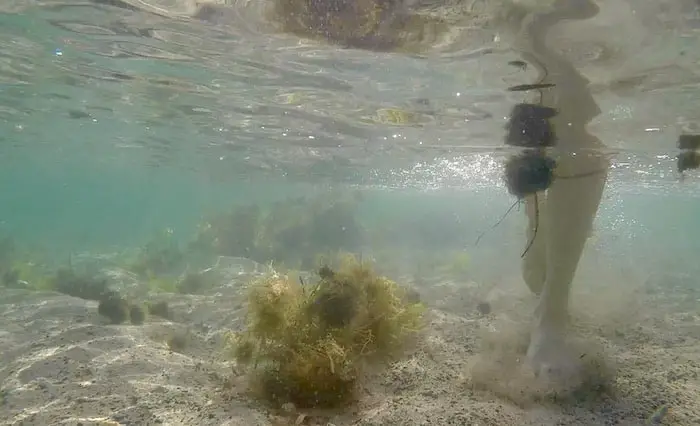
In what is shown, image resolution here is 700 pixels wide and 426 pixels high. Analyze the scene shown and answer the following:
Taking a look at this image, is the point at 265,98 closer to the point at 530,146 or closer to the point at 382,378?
the point at 530,146

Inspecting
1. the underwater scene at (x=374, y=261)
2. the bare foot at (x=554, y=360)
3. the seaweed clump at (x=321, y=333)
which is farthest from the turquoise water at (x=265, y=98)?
the seaweed clump at (x=321, y=333)

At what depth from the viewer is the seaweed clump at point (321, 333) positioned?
18.7 ft

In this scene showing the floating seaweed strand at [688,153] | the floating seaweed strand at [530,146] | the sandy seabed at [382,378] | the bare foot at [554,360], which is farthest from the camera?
the floating seaweed strand at [688,153]

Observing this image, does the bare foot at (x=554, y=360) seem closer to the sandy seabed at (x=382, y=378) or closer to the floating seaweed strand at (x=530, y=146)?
the sandy seabed at (x=382, y=378)

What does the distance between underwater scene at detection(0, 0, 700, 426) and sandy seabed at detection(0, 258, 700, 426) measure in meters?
0.05

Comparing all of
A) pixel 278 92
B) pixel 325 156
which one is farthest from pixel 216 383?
pixel 325 156

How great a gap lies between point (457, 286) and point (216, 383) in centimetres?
1277

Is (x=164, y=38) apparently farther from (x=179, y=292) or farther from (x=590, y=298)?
(x=590, y=298)

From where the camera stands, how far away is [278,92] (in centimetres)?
1450

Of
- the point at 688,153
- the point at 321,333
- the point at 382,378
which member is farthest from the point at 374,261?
the point at 688,153

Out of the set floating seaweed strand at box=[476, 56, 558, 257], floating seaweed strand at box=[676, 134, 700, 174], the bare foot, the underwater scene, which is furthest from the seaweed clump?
floating seaweed strand at box=[676, 134, 700, 174]

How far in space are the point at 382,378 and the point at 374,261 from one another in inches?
219

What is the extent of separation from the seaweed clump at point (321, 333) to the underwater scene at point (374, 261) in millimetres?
33

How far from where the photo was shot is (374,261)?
1230 cm
